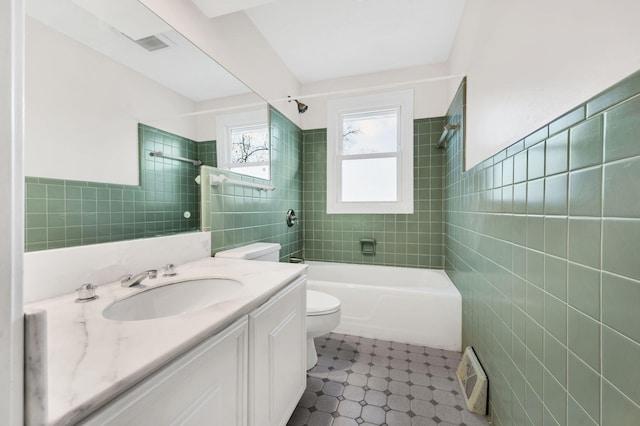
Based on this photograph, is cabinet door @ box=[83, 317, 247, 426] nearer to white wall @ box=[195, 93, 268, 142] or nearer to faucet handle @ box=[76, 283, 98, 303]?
faucet handle @ box=[76, 283, 98, 303]

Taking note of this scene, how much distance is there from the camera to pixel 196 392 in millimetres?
615

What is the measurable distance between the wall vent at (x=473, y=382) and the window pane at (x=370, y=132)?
2.05 m

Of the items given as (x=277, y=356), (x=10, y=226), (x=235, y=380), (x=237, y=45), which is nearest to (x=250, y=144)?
(x=237, y=45)

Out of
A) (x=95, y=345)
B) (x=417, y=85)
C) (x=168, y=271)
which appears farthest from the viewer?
(x=417, y=85)

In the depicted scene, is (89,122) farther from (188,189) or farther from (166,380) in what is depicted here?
(166,380)

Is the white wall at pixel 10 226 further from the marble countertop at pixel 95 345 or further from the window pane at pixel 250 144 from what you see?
the window pane at pixel 250 144

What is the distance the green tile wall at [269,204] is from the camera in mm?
1649

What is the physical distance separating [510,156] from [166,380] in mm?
1411

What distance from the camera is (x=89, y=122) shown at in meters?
Answer: 0.95

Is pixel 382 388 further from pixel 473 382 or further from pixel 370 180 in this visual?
pixel 370 180

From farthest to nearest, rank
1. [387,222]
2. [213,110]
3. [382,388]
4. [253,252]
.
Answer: [387,222] < [253,252] < [213,110] < [382,388]

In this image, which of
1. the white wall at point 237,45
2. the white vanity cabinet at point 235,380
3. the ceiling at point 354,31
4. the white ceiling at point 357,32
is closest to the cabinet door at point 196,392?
the white vanity cabinet at point 235,380


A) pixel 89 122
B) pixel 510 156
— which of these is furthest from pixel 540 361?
pixel 89 122

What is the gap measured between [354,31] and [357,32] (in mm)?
29
